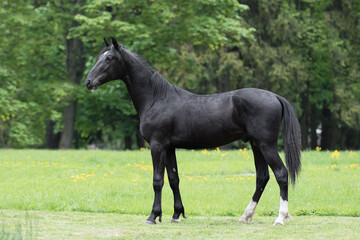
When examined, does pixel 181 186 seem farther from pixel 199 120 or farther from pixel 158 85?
pixel 199 120

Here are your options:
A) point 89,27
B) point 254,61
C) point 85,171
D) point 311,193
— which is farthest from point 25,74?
point 311,193

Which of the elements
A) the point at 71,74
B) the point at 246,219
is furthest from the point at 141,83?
the point at 71,74

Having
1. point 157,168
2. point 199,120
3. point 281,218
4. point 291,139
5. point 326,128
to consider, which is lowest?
point 326,128

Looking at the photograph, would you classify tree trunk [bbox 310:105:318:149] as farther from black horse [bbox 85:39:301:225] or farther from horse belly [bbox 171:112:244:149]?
horse belly [bbox 171:112:244:149]

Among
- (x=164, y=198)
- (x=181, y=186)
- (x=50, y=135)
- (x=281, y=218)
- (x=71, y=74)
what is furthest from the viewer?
(x=50, y=135)

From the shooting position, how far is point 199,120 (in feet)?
28.3

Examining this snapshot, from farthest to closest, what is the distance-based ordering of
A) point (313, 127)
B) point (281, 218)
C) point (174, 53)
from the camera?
1. point (313, 127)
2. point (174, 53)
3. point (281, 218)

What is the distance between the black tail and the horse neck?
191 centimetres

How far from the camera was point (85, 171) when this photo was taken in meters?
16.6

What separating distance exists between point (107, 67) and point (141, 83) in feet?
2.02

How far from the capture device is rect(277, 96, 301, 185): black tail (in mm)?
8508

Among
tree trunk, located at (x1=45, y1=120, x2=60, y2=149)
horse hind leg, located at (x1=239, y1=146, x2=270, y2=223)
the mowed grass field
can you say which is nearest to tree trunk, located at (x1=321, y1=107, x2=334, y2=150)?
tree trunk, located at (x1=45, y1=120, x2=60, y2=149)

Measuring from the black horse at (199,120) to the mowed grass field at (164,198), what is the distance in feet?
2.52

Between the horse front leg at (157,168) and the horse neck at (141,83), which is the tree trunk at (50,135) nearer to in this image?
the horse neck at (141,83)
